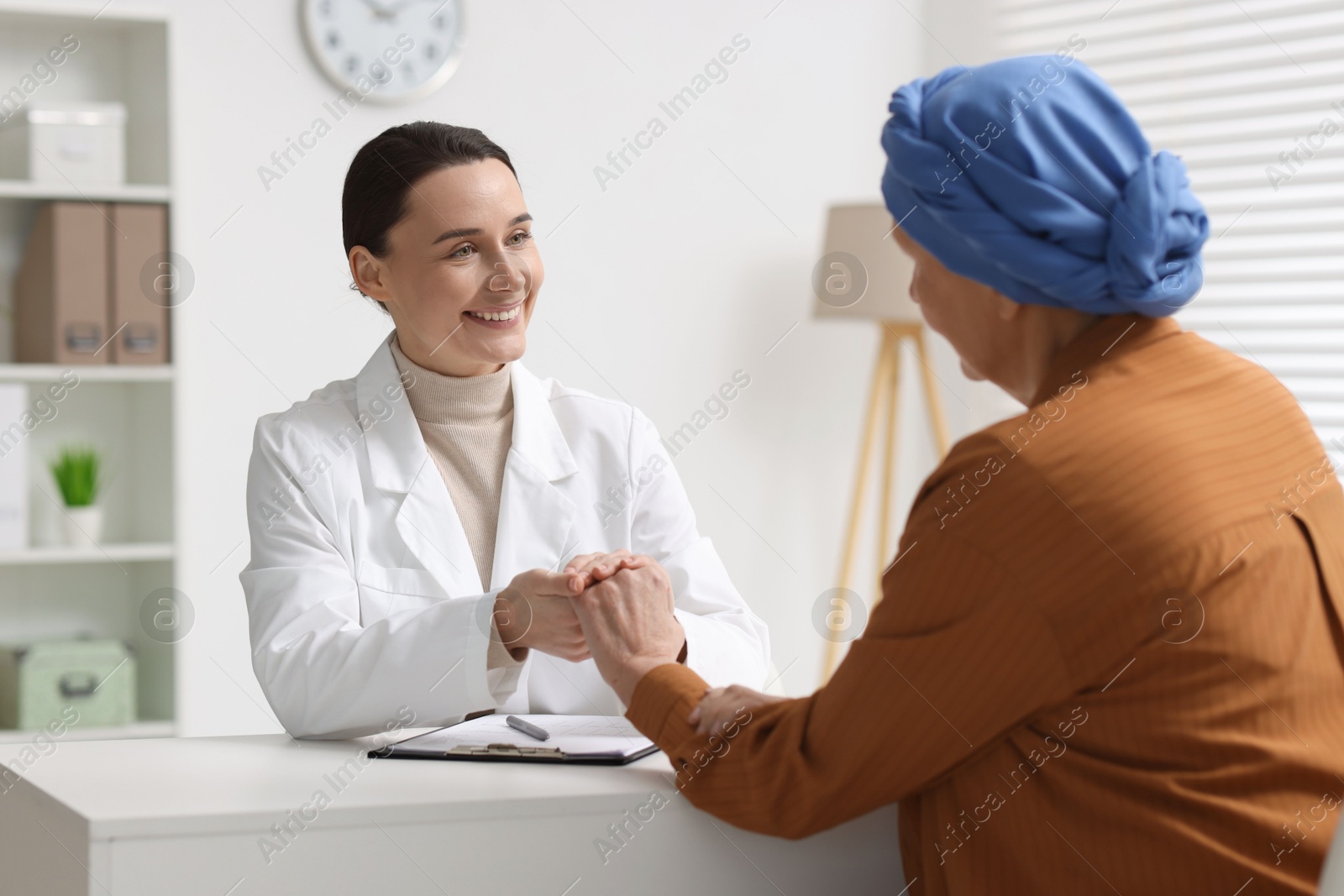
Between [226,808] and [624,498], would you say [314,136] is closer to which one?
[624,498]

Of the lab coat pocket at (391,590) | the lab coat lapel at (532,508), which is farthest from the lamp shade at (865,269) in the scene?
the lab coat pocket at (391,590)

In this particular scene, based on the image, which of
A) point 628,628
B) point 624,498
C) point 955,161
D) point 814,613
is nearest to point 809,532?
point 814,613

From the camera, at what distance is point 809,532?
14.5 feet

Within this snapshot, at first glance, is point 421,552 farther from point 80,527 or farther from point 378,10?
point 378,10

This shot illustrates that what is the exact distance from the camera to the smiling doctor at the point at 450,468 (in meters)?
1.74

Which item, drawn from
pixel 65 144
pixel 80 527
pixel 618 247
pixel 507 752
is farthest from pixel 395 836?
pixel 618 247

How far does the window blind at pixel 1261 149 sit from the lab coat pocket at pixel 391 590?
2.42m

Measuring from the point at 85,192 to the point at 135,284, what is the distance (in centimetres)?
24

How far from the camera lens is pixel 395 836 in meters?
1.13

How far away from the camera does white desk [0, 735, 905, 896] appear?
3.56 feet

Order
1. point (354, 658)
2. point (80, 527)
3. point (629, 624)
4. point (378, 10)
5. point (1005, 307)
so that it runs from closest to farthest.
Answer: point (1005, 307) < point (629, 624) < point (354, 658) < point (80, 527) < point (378, 10)

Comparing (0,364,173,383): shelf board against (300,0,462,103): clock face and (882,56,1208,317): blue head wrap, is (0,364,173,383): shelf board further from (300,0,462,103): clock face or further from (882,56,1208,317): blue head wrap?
(882,56,1208,317): blue head wrap

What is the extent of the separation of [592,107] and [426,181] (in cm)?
218

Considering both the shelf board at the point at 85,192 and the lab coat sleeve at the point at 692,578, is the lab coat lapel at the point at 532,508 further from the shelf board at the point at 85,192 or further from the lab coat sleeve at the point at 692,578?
the shelf board at the point at 85,192
